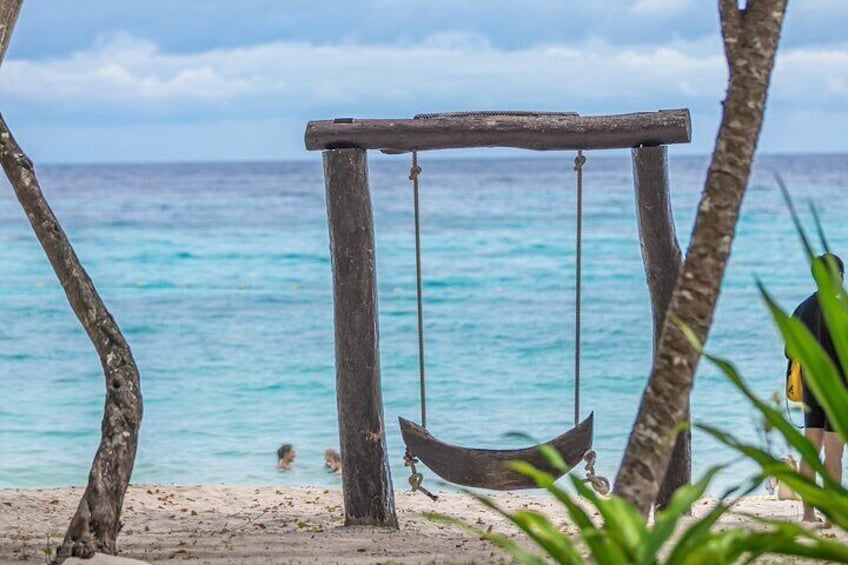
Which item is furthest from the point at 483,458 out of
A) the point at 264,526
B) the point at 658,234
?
the point at 658,234

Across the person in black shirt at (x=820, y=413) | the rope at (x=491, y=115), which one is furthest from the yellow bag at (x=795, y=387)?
the rope at (x=491, y=115)

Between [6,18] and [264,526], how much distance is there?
2381 millimetres

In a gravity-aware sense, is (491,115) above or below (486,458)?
above

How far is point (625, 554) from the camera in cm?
229

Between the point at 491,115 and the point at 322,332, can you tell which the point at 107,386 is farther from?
the point at 322,332

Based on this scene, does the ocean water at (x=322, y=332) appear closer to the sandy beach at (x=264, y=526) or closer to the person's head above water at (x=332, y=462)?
the person's head above water at (x=332, y=462)

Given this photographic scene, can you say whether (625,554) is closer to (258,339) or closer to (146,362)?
(146,362)

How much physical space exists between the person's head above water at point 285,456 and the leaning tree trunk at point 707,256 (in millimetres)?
6237

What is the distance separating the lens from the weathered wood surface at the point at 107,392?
419cm

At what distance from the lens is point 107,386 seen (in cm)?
433

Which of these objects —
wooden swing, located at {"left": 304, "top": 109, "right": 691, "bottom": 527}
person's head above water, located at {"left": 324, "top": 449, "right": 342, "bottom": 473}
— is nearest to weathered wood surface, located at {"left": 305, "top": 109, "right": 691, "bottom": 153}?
wooden swing, located at {"left": 304, "top": 109, "right": 691, "bottom": 527}

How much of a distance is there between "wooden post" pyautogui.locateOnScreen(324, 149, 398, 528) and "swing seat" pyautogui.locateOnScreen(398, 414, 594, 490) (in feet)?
0.59

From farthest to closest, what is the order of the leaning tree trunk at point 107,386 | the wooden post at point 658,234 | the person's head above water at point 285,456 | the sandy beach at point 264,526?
the person's head above water at point 285,456 < the wooden post at point 658,234 < the sandy beach at point 264,526 < the leaning tree trunk at point 107,386

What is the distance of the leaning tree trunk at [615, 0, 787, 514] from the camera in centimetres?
268
